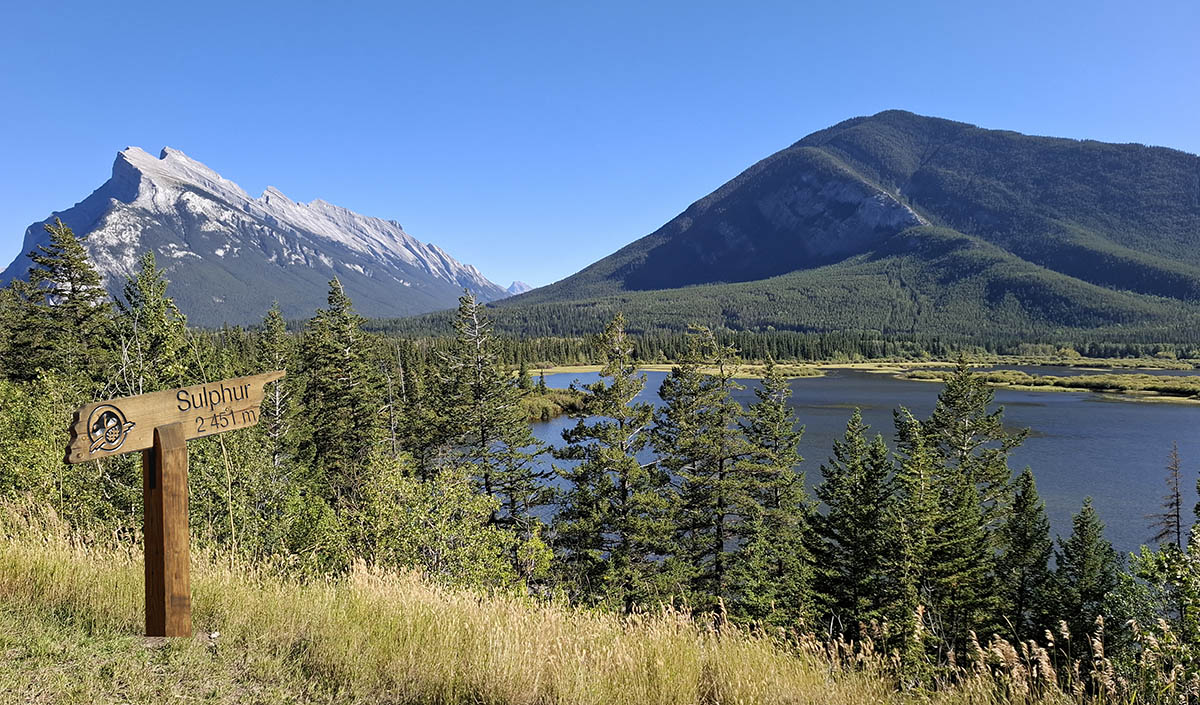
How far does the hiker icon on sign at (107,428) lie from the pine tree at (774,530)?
20.0 metres

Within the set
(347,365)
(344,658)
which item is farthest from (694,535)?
(344,658)

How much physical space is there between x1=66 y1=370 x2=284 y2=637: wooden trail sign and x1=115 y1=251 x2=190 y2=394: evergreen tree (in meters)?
11.1

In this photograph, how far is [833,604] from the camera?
74.0 ft

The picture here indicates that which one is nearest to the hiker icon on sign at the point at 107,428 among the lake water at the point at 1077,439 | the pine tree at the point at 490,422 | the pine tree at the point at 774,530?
the pine tree at the point at 774,530

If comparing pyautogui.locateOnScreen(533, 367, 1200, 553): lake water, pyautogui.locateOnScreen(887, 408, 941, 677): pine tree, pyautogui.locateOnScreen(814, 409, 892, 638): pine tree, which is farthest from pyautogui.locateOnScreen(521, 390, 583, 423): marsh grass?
pyautogui.locateOnScreen(887, 408, 941, 677): pine tree

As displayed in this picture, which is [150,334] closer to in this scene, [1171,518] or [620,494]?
[620,494]

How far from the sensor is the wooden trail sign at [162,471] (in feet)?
14.9

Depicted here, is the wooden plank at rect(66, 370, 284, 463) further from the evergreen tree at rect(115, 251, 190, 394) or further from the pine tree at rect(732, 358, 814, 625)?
the pine tree at rect(732, 358, 814, 625)

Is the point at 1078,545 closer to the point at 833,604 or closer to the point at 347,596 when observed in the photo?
the point at 833,604

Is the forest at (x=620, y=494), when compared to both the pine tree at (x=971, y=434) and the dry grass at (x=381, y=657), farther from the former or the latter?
the dry grass at (x=381, y=657)

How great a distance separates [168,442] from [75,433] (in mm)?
581

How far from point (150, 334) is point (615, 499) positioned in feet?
Answer: 59.9

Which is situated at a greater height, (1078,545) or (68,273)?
(68,273)

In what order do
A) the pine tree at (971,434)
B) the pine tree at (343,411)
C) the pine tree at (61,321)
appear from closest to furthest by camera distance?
the pine tree at (61,321) < the pine tree at (971,434) < the pine tree at (343,411)
